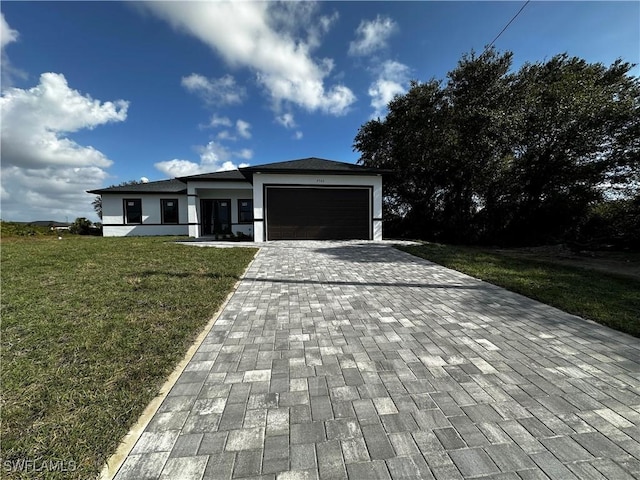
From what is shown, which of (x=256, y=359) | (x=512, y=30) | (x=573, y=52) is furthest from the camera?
(x=573, y=52)

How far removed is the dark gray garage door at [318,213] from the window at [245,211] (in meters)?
4.66

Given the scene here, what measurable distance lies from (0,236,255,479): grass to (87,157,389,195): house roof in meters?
7.61

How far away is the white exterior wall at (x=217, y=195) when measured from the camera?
1553 cm

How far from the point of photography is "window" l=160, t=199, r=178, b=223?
17703 millimetres

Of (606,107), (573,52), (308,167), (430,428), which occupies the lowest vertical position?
(430,428)

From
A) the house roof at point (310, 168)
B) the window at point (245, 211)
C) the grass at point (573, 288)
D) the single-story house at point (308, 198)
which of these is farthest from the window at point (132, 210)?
the grass at point (573, 288)

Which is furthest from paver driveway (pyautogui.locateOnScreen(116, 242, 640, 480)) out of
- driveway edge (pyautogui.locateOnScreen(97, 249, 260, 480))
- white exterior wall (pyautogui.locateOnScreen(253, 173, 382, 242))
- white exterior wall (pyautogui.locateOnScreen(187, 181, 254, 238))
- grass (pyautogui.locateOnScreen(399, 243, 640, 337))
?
white exterior wall (pyautogui.locateOnScreen(187, 181, 254, 238))

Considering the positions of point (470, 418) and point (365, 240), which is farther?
point (365, 240)

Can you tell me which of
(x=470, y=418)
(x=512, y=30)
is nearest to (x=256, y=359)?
(x=470, y=418)

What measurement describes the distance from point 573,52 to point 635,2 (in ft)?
28.1

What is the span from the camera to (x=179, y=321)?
3406 mm

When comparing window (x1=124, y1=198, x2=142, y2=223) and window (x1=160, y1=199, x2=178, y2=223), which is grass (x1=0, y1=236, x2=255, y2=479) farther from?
window (x1=124, y1=198, x2=142, y2=223)

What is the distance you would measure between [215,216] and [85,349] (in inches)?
600

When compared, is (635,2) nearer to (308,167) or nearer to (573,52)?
(573,52)
